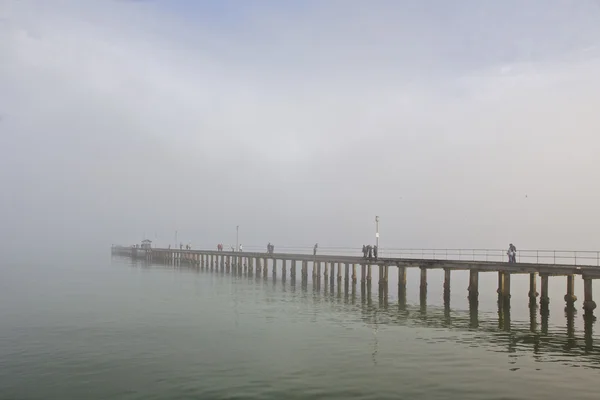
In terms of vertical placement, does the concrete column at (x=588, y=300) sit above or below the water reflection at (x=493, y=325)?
above

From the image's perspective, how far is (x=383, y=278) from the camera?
163 ft

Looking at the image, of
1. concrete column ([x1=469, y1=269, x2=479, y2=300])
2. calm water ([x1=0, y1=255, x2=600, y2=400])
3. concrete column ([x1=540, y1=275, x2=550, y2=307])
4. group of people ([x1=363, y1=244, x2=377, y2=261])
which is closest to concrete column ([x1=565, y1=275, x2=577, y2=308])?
calm water ([x1=0, y1=255, x2=600, y2=400])

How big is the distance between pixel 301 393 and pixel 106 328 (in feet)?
48.6

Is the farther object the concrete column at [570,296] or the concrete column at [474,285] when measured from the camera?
the concrete column at [474,285]

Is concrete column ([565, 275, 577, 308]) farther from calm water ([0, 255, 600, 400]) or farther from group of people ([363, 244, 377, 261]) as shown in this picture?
group of people ([363, 244, 377, 261])

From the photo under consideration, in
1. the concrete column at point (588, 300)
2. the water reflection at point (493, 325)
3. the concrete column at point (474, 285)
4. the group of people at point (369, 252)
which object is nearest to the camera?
the water reflection at point (493, 325)

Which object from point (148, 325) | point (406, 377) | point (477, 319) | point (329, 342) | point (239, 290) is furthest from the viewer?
point (239, 290)

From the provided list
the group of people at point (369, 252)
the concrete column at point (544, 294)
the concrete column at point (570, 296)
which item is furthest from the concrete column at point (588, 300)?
the group of people at point (369, 252)

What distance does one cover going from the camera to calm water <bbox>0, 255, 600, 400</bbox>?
A: 15875 mm

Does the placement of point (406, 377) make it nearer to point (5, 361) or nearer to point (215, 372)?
point (215, 372)

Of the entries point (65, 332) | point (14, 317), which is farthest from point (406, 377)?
point (14, 317)

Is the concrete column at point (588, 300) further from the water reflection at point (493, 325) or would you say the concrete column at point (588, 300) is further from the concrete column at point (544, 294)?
the concrete column at point (544, 294)

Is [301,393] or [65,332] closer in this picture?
[301,393]

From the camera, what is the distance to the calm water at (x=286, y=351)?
1588cm
